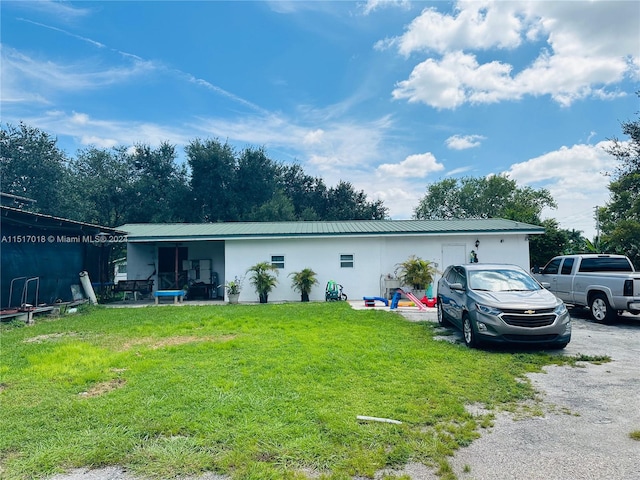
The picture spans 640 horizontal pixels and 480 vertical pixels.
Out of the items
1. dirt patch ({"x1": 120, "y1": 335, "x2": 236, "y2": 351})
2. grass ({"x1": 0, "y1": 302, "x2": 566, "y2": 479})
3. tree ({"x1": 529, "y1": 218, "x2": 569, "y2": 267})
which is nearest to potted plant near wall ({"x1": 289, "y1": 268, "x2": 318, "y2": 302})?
grass ({"x1": 0, "y1": 302, "x2": 566, "y2": 479})

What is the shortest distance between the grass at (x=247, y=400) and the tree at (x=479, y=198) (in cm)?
3804

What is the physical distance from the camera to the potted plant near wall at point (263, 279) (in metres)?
14.2

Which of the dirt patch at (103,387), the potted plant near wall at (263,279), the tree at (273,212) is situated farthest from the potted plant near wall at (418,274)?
the tree at (273,212)

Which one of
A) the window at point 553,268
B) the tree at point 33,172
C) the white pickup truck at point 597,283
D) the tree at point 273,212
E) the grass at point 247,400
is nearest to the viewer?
the grass at point 247,400

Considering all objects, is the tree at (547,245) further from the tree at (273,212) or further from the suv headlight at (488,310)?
the tree at (273,212)

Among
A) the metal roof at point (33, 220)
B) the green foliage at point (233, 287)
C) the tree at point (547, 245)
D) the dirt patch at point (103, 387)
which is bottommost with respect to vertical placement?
the dirt patch at point (103, 387)

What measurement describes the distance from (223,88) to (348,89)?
6.76 metres

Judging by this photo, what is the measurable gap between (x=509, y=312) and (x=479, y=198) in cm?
4040

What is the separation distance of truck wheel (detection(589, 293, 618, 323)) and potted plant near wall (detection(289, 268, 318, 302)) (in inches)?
355

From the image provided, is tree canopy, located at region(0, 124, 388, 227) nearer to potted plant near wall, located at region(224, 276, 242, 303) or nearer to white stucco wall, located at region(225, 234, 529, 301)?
white stucco wall, located at region(225, 234, 529, 301)

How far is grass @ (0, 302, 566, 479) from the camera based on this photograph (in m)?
2.87

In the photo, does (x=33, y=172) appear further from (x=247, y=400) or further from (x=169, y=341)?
(x=247, y=400)

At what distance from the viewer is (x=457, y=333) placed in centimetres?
802

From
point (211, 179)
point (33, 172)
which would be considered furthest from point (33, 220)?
point (33, 172)
